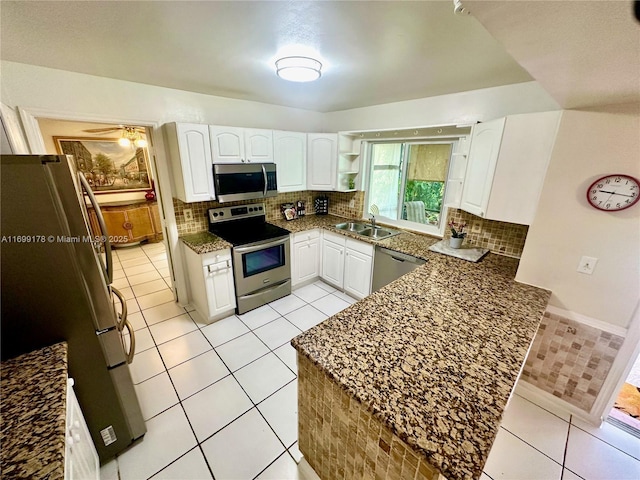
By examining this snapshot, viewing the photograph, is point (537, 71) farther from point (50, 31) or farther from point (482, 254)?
point (50, 31)

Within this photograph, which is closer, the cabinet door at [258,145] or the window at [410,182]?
the cabinet door at [258,145]

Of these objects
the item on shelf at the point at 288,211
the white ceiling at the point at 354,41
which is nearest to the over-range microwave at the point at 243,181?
the item on shelf at the point at 288,211

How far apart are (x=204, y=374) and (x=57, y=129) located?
497 centimetres

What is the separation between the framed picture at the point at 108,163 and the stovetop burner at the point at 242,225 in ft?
10.7

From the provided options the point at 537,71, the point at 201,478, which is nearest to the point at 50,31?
the point at 537,71

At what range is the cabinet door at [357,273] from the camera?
9.75ft

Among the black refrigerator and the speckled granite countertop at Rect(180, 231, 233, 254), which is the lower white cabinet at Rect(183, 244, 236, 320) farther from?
the black refrigerator

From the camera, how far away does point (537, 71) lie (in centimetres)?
96

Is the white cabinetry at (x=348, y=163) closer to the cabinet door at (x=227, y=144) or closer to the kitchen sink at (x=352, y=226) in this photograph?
the kitchen sink at (x=352, y=226)

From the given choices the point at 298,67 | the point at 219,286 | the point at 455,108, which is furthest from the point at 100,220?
the point at 455,108

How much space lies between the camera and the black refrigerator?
1.05m

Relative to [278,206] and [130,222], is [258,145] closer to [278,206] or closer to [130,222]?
[278,206]

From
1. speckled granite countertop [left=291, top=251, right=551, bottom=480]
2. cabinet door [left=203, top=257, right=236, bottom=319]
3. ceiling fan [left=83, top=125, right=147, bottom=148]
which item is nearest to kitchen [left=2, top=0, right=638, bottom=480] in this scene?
speckled granite countertop [left=291, top=251, right=551, bottom=480]

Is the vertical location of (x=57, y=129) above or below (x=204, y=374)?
above
